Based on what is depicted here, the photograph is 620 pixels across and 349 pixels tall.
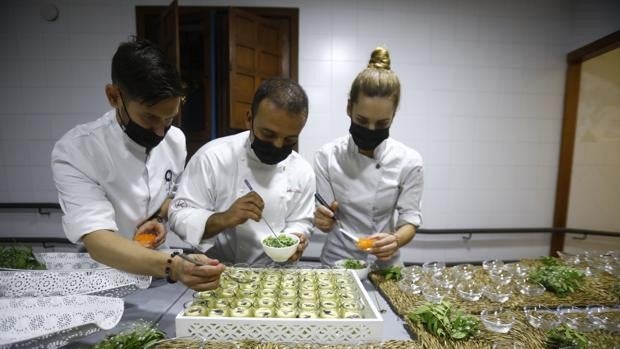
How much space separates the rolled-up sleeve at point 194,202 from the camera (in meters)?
1.48

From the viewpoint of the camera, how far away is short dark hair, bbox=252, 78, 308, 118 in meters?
1.44

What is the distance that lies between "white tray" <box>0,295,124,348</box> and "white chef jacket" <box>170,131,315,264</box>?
1.70ft

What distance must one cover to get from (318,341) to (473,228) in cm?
350

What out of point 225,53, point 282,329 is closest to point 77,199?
point 282,329

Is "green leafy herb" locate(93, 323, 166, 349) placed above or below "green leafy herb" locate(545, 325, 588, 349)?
above

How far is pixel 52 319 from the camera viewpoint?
1.00 metres

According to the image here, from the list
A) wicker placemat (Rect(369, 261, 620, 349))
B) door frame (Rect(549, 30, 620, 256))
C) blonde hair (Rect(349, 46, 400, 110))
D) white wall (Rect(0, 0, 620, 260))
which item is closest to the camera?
wicker placemat (Rect(369, 261, 620, 349))

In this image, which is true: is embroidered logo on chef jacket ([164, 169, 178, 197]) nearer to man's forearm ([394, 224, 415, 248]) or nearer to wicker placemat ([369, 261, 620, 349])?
wicker placemat ([369, 261, 620, 349])

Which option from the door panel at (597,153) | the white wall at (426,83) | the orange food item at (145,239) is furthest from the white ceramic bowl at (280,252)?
the door panel at (597,153)

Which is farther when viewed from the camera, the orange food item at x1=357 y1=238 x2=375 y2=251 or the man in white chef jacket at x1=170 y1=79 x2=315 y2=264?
the orange food item at x1=357 y1=238 x2=375 y2=251

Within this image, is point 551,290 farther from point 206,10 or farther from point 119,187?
point 206,10

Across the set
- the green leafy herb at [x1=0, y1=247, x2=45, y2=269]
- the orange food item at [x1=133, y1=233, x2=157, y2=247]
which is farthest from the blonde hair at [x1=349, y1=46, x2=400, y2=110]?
the green leafy herb at [x1=0, y1=247, x2=45, y2=269]

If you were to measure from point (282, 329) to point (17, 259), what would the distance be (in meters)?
1.91

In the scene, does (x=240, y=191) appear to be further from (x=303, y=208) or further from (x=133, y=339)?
(x=133, y=339)
